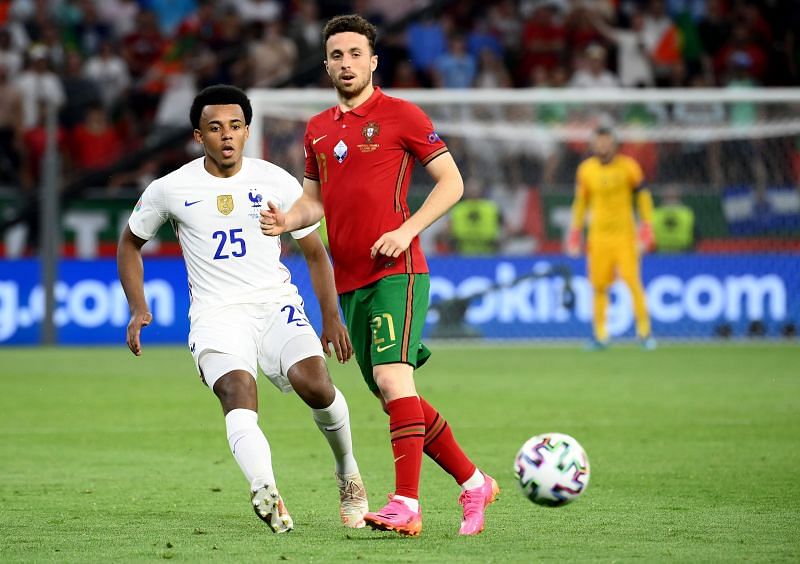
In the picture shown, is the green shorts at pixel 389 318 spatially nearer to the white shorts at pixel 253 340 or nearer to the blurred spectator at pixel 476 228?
the white shorts at pixel 253 340

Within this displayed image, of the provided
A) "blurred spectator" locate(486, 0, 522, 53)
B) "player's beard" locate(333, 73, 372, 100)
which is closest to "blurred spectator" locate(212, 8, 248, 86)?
"blurred spectator" locate(486, 0, 522, 53)

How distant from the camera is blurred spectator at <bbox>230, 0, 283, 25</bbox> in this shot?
22.4 metres

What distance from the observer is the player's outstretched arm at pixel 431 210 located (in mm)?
5766

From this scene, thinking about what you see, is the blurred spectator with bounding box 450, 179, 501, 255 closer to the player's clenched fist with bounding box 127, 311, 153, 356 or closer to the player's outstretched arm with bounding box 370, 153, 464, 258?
the player's clenched fist with bounding box 127, 311, 153, 356

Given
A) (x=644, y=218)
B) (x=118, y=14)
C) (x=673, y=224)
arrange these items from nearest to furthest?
(x=644, y=218) < (x=673, y=224) < (x=118, y=14)

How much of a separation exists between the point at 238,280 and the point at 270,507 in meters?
1.11

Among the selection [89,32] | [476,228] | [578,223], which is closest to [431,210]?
[578,223]

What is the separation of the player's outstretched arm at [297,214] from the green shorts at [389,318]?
374mm

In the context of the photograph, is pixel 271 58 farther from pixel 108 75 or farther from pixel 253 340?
pixel 253 340

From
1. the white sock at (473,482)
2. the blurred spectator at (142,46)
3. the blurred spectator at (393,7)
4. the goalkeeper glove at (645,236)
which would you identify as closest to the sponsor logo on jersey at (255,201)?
the white sock at (473,482)

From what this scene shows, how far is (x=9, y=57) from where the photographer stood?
20828 mm

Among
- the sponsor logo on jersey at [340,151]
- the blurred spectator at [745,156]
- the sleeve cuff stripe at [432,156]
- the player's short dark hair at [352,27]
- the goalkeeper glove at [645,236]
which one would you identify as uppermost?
the blurred spectator at [745,156]

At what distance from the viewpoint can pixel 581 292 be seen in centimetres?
1830

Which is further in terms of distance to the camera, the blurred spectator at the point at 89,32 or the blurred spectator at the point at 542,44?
the blurred spectator at the point at 89,32
